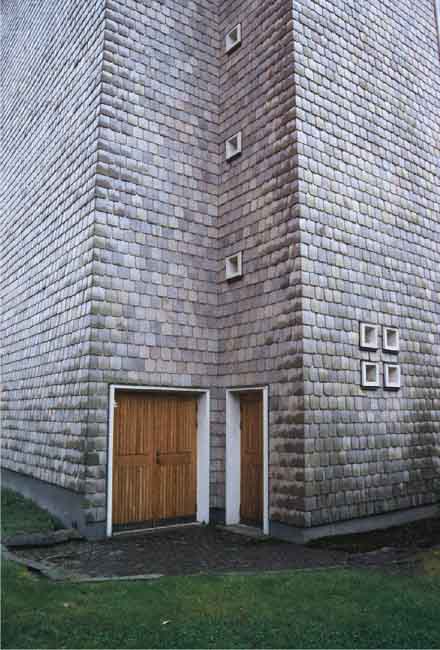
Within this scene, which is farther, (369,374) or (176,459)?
(176,459)

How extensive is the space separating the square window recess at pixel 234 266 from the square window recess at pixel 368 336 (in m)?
2.29

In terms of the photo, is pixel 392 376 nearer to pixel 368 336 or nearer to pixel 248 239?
pixel 368 336

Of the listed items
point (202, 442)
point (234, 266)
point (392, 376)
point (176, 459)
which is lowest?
point (176, 459)

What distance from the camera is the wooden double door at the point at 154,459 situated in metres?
8.86

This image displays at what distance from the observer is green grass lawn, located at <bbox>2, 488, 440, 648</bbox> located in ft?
15.0

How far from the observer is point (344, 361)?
29.5 ft

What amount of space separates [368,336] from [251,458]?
285 cm

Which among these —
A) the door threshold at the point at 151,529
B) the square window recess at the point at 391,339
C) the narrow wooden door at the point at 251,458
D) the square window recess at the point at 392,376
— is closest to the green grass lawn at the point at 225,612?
the door threshold at the point at 151,529

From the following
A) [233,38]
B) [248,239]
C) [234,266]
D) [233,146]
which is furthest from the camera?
[233,38]

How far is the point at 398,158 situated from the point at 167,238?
15.7ft

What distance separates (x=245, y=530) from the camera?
9023 millimetres

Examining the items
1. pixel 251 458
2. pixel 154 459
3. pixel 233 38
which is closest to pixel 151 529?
pixel 154 459

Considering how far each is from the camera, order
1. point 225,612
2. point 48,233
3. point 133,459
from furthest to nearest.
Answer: point 48,233 < point 133,459 < point 225,612

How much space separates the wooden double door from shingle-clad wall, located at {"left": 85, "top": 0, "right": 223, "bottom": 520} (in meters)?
0.38
